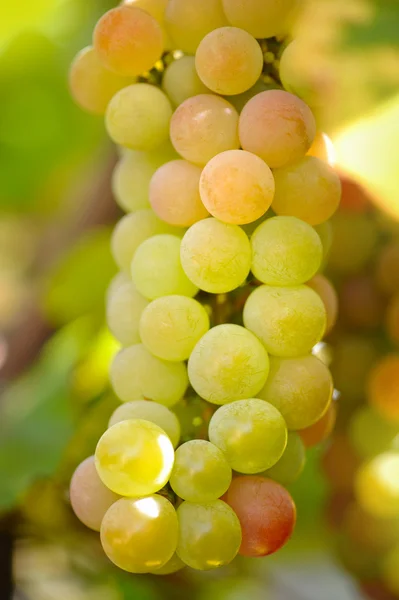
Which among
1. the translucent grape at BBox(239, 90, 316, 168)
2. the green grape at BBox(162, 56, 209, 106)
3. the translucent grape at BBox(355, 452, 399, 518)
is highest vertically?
the green grape at BBox(162, 56, 209, 106)

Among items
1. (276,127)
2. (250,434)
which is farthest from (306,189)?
(250,434)

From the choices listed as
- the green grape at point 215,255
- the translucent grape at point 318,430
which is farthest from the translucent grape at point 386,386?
the green grape at point 215,255

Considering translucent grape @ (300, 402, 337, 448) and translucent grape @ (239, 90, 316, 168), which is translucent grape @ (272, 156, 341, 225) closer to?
translucent grape @ (239, 90, 316, 168)

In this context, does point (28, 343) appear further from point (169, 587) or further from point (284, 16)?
point (284, 16)

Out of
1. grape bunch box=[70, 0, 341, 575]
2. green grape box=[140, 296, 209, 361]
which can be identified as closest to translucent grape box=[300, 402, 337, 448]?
grape bunch box=[70, 0, 341, 575]

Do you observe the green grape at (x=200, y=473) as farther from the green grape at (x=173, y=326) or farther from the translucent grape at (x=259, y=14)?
the translucent grape at (x=259, y=14)

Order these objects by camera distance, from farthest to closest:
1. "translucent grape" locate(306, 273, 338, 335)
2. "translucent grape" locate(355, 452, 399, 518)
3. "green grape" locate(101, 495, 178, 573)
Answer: "translucent grape" locate(355, 452, 399, 518) → "translucent grape" locate(306, 273, 338, 335) → "green grape" locate(101, 495, 178, 573)

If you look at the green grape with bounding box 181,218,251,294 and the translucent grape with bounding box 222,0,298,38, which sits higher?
the translucent grape with bounding box 222,0,298,38
